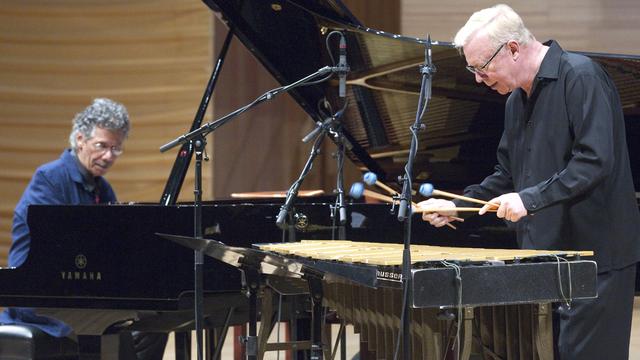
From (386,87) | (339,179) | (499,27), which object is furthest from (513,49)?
(386,87)

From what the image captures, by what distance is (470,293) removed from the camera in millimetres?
2287

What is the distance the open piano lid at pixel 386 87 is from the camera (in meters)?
3.98

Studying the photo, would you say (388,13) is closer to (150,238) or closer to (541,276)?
(150,238)

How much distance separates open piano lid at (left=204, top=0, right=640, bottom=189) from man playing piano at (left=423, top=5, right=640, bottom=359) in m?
1.00

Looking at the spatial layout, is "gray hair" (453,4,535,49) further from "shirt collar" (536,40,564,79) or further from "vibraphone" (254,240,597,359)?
"vibraphone" (254,240,597,359)

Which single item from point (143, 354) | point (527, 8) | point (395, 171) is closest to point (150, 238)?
point (143, 354)

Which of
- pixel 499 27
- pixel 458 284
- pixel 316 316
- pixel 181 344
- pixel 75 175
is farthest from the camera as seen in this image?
pixel 75 175

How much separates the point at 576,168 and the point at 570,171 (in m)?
0.02

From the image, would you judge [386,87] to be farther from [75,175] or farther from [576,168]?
[576,168]

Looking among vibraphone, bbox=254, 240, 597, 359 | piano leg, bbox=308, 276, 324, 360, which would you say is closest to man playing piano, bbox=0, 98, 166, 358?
piano leg, bbox=308, 276, 324, 360

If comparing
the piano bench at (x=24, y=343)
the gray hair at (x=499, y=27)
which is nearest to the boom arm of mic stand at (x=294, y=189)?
the gray hair at (x=499, y=27)

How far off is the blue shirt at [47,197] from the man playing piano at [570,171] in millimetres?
1781

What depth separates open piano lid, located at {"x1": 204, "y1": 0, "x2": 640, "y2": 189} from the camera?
3.98 m

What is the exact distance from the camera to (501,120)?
4.39 metres
